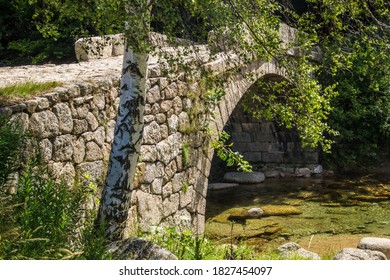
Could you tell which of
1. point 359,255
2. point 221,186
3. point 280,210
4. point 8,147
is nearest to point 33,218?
point 8,147

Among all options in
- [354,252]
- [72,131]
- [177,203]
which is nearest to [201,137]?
[177,203]

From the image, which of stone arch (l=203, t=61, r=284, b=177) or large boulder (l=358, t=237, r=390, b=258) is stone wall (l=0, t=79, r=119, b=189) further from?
large boulder (l=358, t=237, r=390, b=258)

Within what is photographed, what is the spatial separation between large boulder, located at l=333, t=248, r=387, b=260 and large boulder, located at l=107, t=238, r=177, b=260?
11.4 ft

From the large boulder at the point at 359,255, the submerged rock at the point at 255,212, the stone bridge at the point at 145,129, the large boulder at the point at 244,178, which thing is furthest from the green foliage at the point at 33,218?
the large boulder at the point at 244,178

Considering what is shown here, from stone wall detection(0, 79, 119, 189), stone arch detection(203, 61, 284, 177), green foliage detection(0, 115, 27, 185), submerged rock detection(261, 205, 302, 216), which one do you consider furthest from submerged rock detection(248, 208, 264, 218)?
green foliage detection(0, 115, 27, 185)

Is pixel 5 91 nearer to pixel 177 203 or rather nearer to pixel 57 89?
pixel 57 89

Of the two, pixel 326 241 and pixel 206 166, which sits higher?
pixel 206 166

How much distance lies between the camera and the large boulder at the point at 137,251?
424 cm

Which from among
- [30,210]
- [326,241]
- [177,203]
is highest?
[30,210]

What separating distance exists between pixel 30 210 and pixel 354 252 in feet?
16.3

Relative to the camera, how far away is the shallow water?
963 cm

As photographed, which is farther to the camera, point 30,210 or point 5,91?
point 5,91

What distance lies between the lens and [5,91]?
507cm

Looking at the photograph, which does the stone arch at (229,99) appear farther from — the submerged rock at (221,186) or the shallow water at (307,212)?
the submerged rock at (221,186)
